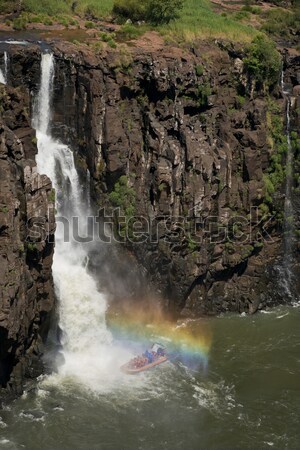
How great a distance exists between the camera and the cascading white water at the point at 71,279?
107 ft

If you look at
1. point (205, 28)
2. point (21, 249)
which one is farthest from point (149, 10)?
point (21, 249)

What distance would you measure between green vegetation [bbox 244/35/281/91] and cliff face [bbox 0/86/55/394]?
17.4m

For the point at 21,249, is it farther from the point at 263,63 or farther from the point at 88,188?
the point at 263,63

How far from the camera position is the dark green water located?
2645cm

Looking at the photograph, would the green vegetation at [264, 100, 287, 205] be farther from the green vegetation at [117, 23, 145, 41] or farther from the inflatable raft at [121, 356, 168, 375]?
the inflatable raft at [121, 356, 168, 375]

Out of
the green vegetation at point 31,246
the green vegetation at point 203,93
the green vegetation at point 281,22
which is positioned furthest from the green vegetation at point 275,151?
the green vegetation at point 31,246

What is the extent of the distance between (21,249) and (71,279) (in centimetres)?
649

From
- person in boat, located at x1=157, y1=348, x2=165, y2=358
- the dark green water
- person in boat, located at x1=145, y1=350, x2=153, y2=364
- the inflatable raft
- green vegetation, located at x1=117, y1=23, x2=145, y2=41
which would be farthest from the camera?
green vegetation, located at x1=117, y1=23, x2=145, y2=41

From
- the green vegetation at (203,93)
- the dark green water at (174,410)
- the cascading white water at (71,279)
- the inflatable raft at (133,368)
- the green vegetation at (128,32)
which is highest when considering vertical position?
the green vegetation at (128,32)

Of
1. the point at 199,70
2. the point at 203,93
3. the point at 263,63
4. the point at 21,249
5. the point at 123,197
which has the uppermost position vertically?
the point at 263,63

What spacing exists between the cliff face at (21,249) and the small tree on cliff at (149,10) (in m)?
18.6

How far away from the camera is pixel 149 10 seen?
47.0 metres
